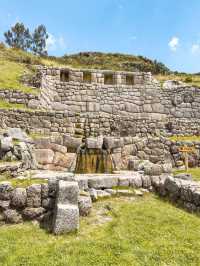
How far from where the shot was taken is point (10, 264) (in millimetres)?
3367

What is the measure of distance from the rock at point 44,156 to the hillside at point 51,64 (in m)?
4.54

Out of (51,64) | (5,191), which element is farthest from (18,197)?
(51,64)

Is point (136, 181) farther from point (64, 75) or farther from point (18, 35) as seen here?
point (18, 35)

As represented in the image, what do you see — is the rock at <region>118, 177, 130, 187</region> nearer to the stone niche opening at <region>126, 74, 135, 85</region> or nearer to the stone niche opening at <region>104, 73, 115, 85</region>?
the stone niche opening at <region>104, 73, 115, 85</region>

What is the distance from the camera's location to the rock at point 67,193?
4.53 metres

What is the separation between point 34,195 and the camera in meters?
4.71

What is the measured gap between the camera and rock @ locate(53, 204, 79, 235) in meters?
4.25

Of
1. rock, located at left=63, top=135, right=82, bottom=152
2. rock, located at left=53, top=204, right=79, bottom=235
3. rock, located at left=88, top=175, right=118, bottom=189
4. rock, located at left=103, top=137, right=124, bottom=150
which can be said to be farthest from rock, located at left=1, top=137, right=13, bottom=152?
rock, located at left=103, top=137, right=124, bottom=150

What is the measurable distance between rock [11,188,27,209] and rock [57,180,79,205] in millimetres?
618

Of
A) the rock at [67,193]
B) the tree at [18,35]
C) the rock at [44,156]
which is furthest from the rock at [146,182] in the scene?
the tree at [18,35]

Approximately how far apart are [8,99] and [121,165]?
19.8ft

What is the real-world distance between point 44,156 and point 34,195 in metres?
5.09

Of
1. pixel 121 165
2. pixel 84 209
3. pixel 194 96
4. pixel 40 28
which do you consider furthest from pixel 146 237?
pixel 40 28

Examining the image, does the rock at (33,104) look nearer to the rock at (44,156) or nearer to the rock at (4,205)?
the rock at (44,156)
